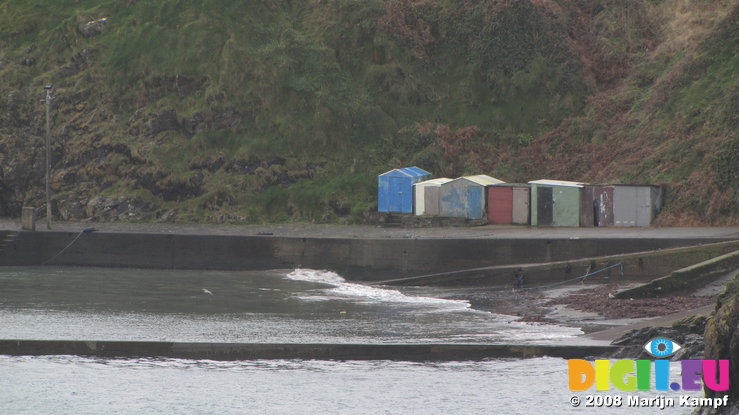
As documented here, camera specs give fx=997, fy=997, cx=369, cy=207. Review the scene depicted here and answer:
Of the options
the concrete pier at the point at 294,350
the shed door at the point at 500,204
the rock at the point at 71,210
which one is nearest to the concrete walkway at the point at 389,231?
the shed door at the point at 500,204

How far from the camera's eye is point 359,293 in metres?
28.4

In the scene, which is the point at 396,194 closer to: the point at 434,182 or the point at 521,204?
the point at 434,182

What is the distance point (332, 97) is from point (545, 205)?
12.2 metres

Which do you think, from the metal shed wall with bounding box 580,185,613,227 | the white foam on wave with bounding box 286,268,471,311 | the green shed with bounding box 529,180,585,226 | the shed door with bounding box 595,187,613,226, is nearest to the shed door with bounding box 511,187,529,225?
the green shed with bounding box 529,180,585,226

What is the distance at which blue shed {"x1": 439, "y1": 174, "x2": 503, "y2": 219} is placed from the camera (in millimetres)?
34781

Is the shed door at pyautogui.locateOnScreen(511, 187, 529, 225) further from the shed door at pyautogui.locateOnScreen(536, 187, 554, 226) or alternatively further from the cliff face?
the cliff face

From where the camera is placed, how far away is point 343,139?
41344 mm

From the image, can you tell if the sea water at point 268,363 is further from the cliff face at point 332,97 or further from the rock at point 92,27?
the rock at point 92,27

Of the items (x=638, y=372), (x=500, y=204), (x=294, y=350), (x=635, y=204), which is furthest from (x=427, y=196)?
(x=638, y=372)

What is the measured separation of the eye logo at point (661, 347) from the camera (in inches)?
675

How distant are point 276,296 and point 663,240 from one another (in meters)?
10.8

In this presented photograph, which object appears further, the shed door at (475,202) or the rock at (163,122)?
the rock at (163,122)

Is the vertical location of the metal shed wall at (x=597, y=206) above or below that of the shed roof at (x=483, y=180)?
below

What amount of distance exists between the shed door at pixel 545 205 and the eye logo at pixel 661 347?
16120mm
